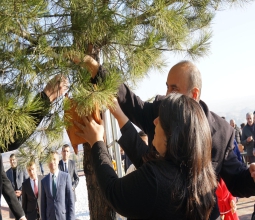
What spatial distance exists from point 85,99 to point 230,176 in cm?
81

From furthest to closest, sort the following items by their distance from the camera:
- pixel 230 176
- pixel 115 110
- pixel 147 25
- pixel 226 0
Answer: pixel 226 0, pixel 147 25, pixel 230 176, pixel 115 110

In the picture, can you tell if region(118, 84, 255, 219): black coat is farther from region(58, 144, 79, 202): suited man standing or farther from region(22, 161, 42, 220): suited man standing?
region(58, 144, 79, 202): suited man standing

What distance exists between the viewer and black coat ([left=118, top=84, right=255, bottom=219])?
2.00m

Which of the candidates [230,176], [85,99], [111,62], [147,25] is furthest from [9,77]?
[230,176]

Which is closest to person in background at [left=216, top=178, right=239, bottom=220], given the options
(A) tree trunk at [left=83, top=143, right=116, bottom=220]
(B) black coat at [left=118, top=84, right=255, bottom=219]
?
(A) tree trunk at [left=83, top=143, right=116, bottom=220]

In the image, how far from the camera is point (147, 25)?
2.21 m

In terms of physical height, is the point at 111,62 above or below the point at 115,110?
above

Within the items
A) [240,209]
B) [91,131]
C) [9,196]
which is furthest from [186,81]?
[240,209]

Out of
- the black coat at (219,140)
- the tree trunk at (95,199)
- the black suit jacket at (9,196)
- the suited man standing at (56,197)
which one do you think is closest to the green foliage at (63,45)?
the black coat at (219,140)

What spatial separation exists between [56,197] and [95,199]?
2.03 meters

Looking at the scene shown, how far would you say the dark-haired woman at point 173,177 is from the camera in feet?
4.44

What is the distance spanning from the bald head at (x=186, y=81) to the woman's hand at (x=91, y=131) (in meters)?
0.52

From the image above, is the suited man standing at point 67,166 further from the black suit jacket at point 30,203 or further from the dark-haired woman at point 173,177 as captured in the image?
the dark-haired woman at point 173,177

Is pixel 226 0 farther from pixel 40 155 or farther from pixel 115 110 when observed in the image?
pixel 40 155
